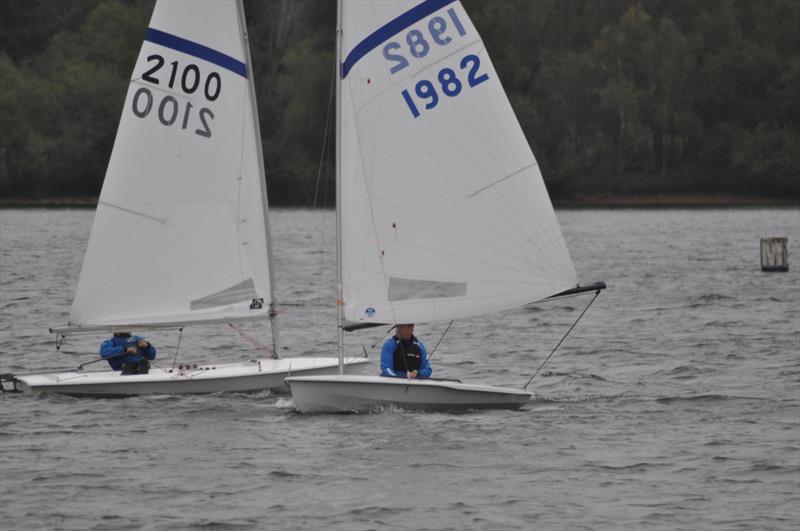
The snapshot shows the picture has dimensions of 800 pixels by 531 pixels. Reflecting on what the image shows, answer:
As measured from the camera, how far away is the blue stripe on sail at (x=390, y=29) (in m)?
18.5

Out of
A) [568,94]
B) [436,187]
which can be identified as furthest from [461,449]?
[568,94]

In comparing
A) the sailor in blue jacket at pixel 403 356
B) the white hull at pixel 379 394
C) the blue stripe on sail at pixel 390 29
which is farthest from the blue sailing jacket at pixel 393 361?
the blue stripe on sail at pixel 390 29

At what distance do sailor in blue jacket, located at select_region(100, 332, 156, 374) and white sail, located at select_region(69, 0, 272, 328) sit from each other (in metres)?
A: 0.27

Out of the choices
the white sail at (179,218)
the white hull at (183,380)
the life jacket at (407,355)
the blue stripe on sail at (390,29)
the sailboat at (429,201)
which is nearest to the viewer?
the blue stripe on sail at (390,29)

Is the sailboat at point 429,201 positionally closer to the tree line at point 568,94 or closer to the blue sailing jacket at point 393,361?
the blue sailing jacket at point 393,361

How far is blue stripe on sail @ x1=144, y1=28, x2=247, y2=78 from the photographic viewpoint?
21.2 metres

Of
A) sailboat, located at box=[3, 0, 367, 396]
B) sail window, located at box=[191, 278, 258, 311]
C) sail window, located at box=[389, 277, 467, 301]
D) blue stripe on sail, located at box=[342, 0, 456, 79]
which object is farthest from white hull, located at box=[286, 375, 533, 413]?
blue stripe on sail, located at box=[342, 0, 456, 79]

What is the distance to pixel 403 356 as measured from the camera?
19.4m

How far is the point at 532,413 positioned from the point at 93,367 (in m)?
8.80

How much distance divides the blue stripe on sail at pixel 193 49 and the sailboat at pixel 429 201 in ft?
10.5

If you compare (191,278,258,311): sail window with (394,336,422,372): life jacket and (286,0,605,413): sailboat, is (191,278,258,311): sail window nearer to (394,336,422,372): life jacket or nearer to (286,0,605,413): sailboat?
(286,0,605,413): sailboat

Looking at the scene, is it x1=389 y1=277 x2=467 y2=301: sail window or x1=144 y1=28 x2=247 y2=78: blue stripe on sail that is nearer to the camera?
x1=389 y1=277 x2=467 y2=301: sail window

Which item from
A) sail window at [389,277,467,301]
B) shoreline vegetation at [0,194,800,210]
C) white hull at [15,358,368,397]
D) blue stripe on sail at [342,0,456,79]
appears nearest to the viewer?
blue stripe on sail at [342,0,456,79]

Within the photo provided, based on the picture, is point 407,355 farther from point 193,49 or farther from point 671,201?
point 671,201
